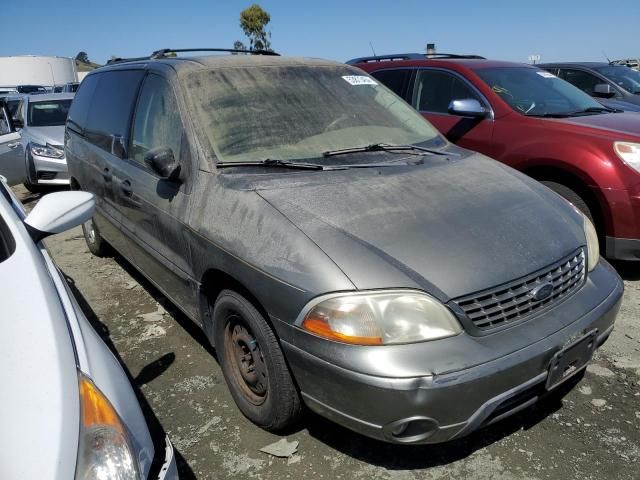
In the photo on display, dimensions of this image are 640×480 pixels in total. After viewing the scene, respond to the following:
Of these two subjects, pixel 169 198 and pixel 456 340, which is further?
pixel 169 198

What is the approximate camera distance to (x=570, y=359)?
7.00ft

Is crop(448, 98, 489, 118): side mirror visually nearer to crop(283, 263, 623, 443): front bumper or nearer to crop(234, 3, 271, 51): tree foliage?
crop(283, 263, 623, 443): front bumper

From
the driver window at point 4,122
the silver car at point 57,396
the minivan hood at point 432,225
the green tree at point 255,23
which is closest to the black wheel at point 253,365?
the minivan hood at point 432,225

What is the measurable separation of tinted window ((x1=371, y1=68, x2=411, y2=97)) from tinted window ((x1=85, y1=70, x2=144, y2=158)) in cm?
304

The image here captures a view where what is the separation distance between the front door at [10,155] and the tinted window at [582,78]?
29.1 ft

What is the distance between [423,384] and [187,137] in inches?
68.6

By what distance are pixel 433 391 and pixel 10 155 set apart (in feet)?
22.2

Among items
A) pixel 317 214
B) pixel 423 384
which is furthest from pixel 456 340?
A: pixel 317 214

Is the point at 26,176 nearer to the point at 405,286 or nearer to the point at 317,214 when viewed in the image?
the point at 317,214

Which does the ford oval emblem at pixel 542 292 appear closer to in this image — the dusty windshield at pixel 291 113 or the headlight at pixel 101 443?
the dusty windshield at pixel 291 113

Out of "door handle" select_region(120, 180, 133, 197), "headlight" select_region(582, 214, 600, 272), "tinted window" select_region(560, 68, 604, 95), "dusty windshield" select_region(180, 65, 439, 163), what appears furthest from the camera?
"tinted window" select_region(560, 68, 604, 95)

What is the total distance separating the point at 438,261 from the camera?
80.2 inches

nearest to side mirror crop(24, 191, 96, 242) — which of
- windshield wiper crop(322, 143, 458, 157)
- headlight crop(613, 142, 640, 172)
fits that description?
windshield wiper crop(322, 143, 458, 157)

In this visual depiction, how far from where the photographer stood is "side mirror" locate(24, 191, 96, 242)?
214 cm
